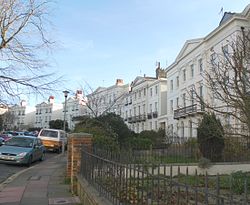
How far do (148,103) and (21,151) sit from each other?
51380 mm

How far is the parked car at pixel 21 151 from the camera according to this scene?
19.2m

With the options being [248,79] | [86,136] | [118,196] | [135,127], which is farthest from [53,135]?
[135,127]

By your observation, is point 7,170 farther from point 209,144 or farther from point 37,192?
point 209,144

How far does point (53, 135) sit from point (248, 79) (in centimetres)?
2442

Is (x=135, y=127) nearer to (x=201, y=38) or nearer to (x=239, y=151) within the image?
(x=201, y=38)

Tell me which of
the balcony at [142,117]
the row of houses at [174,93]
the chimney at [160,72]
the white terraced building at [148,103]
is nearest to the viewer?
the row of houses at [174,93]

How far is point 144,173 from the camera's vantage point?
4.81 m

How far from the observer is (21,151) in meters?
19.8

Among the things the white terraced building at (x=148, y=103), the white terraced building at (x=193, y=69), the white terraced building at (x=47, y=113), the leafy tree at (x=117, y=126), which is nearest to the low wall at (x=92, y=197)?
the leafy tree at (x=117, y=126)

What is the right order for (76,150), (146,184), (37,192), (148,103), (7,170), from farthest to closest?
(148,103) → (7,170) → (76,150) → (37,192) → (146,184)

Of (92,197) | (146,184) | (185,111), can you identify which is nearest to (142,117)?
(185,111)

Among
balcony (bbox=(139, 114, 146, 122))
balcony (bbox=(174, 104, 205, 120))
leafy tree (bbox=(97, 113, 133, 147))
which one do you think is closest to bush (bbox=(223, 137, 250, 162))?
leafy tree (bbox=(97, 113, 133, 147))

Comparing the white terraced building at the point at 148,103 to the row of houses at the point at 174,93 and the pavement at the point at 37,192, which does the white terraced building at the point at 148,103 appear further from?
the pavement at the point at 37,192

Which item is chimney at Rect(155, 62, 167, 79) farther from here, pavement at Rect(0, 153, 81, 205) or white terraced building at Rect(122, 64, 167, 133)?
pavement at Rect(0, 153, 81, 205)
